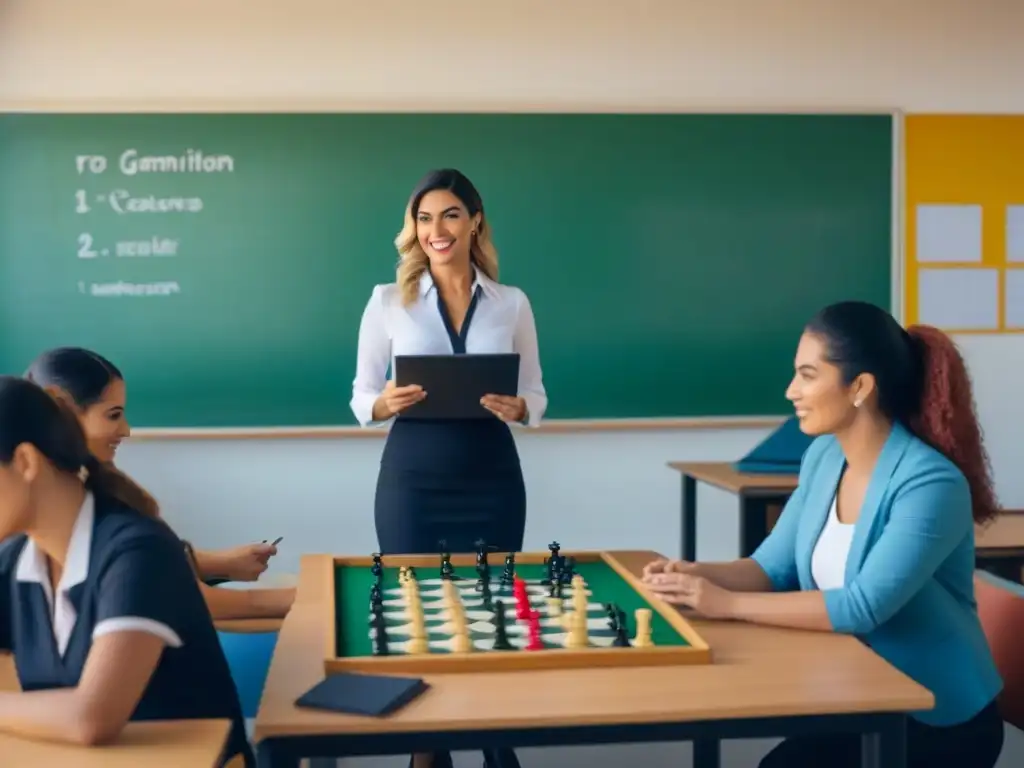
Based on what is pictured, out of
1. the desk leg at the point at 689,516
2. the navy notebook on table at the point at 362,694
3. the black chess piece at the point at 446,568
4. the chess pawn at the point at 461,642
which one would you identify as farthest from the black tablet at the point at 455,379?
the desk leg at the point at 689,516

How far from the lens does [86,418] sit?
228cm

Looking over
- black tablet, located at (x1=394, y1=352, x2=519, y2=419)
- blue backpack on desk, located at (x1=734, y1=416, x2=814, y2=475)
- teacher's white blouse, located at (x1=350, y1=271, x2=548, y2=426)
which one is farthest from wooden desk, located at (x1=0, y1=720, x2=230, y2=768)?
blue backpack on desk, located at (x1=734, y1=416, x2=814, y2=475)

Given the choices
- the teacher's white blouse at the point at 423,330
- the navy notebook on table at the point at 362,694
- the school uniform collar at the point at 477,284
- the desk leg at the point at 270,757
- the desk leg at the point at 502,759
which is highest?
the school uniform collar at the point at 477,284

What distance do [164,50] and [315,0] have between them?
0.65 meters

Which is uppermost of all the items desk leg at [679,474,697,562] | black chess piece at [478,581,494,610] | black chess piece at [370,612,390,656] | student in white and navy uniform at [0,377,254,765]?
student in white and navy uniform at [0,377,254,765]

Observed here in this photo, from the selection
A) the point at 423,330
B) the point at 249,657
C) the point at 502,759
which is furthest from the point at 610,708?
the point at 423,330

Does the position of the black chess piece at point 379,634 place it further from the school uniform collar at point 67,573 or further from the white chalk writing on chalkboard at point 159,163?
the white chalk writing on chalkboard at point 159,163

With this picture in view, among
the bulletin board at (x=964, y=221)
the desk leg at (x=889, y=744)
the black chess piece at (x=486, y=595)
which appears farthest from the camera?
the bulletin board at (x=964, y=221)

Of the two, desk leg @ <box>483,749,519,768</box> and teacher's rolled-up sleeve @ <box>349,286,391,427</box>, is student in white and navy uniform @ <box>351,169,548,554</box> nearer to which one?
teacher's rolled-up sleeve @ <box>349,286,391,427</box>

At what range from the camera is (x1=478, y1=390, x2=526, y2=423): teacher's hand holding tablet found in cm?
306

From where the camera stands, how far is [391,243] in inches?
196

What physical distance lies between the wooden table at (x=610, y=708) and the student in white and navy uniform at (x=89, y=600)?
0.48 ft

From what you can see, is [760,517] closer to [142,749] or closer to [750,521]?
[750,521]

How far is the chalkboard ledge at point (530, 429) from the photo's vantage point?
4902mm
